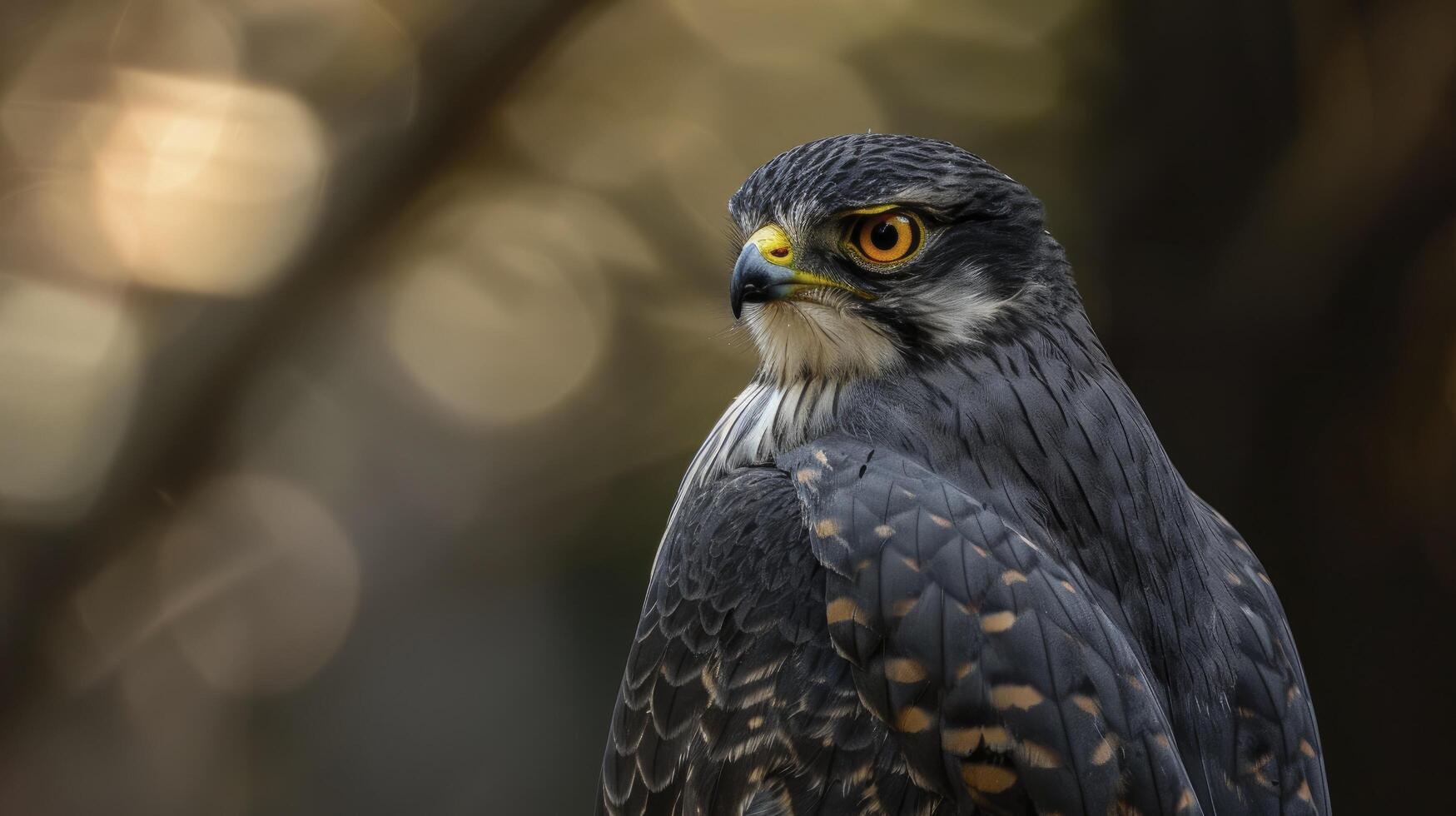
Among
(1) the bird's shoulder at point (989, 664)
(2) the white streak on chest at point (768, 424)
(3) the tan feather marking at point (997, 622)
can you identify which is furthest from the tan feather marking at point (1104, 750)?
(2) the white streak on chest at point (768, 424)

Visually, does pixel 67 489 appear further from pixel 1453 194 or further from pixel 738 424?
pixel 1453 194

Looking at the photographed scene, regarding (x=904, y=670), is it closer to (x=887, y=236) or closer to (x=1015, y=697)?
(x=1015, y=697)

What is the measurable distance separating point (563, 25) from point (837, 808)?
3065 mm

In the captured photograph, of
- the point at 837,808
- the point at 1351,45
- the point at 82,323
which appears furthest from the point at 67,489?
the point at 1351,45

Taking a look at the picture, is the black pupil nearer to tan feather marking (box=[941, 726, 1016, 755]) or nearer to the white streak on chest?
the white streak on chest

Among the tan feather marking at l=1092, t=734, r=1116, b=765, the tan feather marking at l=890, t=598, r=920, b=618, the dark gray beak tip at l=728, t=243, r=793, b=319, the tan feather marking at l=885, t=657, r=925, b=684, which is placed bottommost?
the tan feather marking at l=885, t=657, r=925, b=684

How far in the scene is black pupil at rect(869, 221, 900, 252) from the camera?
102 inches

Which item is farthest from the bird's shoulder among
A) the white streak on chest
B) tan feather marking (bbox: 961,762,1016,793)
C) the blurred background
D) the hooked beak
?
the blurred background

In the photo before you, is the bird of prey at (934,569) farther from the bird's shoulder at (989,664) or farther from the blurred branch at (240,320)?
the blurred branch at (240,320)

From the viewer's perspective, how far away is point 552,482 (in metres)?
6.15

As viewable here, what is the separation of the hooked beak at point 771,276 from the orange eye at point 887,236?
86 millimetres

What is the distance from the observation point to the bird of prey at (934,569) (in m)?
2.00

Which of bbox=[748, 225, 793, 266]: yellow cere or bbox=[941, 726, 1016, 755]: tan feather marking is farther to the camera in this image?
bbox=[748, 225, 793, 266]: yellow cere

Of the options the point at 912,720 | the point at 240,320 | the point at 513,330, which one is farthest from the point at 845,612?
the point at 513,330
